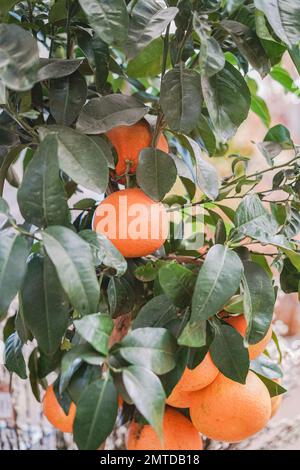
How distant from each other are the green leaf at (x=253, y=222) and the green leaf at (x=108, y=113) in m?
0.16

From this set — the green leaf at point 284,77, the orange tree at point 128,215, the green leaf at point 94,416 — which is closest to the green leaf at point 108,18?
the orange tree at point 128,215

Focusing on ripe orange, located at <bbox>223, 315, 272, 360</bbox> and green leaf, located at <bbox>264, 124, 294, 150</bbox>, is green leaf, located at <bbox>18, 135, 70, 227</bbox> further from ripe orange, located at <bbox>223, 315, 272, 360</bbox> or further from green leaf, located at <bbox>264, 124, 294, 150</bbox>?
green leaf, located at <bbox>264, 124, 294, 150</bbox>

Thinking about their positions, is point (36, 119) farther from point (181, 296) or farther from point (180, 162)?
point (181, 296)

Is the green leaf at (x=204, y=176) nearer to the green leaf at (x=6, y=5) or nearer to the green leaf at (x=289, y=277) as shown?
the green leaf at (x=289, y=277)

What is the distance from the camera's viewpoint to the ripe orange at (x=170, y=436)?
751 mm

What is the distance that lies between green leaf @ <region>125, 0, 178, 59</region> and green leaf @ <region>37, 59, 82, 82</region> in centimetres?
8

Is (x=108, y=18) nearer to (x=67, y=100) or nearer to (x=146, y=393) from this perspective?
(x=67, y=100)

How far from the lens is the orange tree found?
0.51 m

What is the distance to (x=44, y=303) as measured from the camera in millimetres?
542

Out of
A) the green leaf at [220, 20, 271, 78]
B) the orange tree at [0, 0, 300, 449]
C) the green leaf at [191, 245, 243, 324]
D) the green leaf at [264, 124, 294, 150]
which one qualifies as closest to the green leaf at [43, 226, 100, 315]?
the orange tree at [0, 0, 300, 449]

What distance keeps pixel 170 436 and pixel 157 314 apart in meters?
0.21

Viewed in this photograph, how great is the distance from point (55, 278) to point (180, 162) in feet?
1.05
